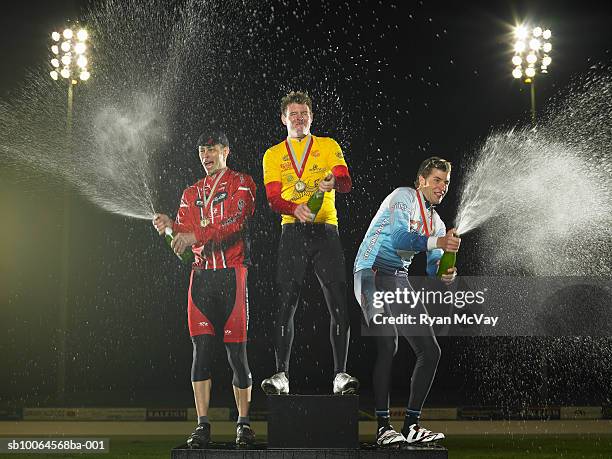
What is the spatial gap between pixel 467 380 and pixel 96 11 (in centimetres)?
1039

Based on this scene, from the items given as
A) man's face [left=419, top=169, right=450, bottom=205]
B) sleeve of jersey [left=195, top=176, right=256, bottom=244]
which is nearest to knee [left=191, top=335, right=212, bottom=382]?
sleeve of jersey [left=195, top=176, right=256, bottom=244]

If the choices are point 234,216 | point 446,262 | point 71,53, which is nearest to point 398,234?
point 446,262

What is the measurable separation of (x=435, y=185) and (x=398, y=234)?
601 millimetres

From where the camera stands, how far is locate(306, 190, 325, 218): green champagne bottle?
21.2ft

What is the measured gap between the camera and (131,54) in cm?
884

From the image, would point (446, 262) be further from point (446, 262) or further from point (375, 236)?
point (375, 236)

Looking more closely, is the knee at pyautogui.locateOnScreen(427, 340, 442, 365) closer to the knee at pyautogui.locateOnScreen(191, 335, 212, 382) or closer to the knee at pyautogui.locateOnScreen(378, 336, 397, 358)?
the knee at pyautogui.locateOnScreen(378, 336, 397, 358)

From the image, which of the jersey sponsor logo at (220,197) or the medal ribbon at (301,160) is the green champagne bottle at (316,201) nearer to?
the medal ribbon at (301,160)

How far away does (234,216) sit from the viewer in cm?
686

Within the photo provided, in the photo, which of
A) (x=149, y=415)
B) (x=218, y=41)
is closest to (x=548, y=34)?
(x=218, y=41)

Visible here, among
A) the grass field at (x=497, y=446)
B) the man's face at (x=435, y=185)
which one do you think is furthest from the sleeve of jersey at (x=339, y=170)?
the grass field at (x=497, y=446)

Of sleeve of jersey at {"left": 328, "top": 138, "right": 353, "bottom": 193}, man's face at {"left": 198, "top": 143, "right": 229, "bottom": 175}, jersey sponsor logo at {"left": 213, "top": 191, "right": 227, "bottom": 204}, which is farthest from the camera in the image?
man's face at {"left": 198, "top": 143, "right": 229, "bottom": 175}

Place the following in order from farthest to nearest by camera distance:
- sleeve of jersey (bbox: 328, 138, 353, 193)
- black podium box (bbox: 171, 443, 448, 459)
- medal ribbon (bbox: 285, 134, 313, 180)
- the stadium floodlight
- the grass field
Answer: the stadium floodlight → the grass field → medal ribbon (bbox: 285, 134, 313, 180) → sleeve of jersey (bbox: 328, 138, 353, 193) → black podium box (bbox: 171, 443, 448, 459)

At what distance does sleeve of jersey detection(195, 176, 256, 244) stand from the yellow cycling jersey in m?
0.31
